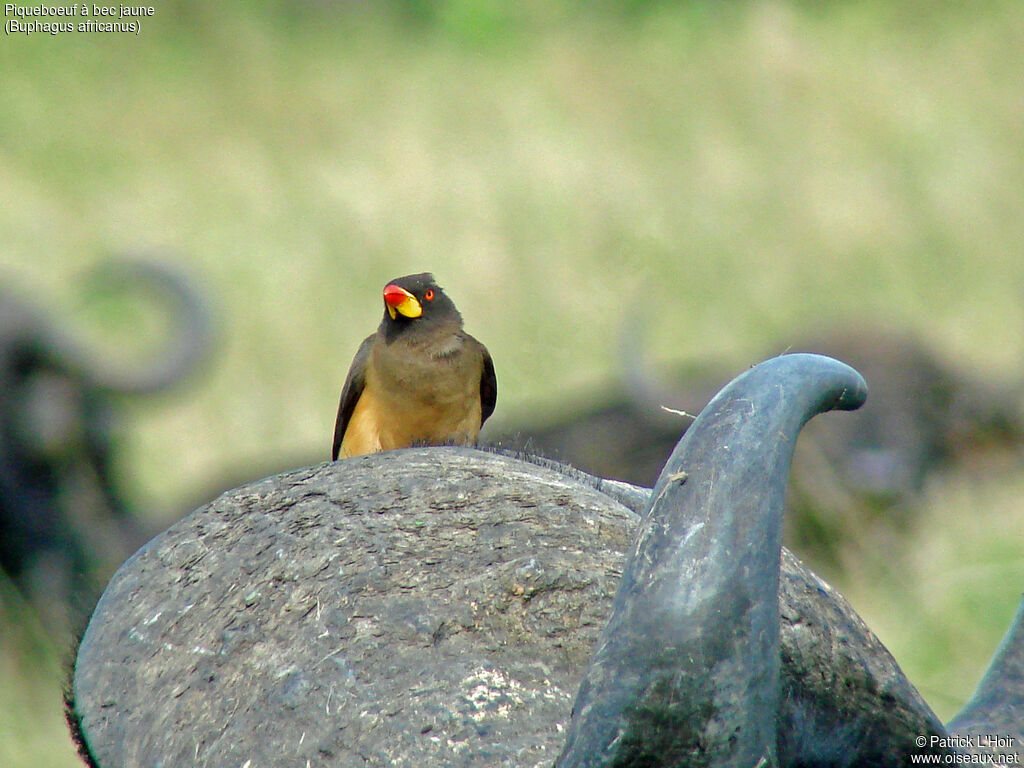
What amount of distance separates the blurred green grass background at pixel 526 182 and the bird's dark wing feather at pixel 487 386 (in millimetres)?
6035

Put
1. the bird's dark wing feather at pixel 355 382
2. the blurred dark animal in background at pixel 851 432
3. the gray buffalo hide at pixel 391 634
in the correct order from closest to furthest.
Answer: the gray buffalo hide at pixel 391 634
the bird's dark wing feather at pixel 355 382
the blurred dark animal in background at pixel 851 432

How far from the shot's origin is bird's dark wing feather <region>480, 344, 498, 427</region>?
5.57 metres

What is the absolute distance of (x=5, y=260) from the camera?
15508 millimetres

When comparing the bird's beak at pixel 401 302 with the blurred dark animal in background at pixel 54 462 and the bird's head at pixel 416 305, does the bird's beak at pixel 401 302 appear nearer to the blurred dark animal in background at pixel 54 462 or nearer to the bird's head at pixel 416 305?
the bird's head at pixel 416 305

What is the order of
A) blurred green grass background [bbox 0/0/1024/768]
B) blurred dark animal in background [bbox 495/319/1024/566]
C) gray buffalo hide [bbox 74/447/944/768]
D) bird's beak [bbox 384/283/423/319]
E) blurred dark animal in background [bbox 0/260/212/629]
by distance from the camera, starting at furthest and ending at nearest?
blurred green grass background [bbox 0/0/1024/768] → blurred dark animal in background [bbox 495/319/1024/566] → blurred dark animal in background [bbox 0/260/212/629] → bird's beak [bbox 384/283/423/319] → gray buffalo hide [bbox 74/447/944/768]

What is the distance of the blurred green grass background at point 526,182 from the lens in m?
14.9

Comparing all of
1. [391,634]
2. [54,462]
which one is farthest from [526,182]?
[391,634]

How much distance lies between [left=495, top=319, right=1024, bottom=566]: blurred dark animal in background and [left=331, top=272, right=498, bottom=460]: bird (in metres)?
4.59

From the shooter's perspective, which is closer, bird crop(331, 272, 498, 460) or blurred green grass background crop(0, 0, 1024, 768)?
bird crop(331, 272, 498, 460)

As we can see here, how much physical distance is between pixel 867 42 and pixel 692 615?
18821mm

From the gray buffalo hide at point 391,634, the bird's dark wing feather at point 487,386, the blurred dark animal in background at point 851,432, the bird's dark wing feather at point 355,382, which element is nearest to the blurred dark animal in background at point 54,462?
the blurred dark animal in background at point 851,432

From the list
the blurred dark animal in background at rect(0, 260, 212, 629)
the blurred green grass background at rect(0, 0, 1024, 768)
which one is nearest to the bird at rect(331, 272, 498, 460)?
the blurred dark animal in background at rect(0, 260, 212, 629)

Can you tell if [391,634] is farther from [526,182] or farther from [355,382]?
[526,182]

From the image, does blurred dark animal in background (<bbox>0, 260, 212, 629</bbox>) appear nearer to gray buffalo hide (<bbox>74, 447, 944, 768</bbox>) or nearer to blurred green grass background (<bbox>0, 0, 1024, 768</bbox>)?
blurred green grass background (<bbox>0, 0, 1024, 768</bbox>)
